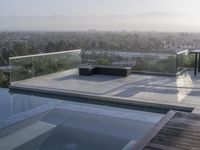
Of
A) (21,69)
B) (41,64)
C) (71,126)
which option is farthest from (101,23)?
(71,126)

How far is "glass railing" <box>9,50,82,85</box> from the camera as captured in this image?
925cm

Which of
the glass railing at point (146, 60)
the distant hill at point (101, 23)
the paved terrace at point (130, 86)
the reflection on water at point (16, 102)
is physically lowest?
the reflection on water at point (16, 102)

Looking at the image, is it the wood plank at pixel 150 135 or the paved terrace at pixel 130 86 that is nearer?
the wood plank at pixel 150 135

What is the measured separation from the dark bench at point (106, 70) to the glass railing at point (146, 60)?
1.81 ft

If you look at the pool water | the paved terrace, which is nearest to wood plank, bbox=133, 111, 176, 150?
→ the pool water

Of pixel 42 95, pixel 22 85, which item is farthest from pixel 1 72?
pixel 42 95

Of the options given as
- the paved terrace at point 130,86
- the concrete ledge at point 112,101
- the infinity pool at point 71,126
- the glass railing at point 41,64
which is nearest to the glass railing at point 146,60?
the paved terrace at point 130,86

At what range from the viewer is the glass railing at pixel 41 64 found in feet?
30.3

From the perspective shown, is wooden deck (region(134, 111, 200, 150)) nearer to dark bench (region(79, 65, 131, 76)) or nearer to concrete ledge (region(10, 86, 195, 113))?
concrete ledge (region(10, 86, 195, 113))

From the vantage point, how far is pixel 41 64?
1027cm

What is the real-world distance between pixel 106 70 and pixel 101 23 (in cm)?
1556

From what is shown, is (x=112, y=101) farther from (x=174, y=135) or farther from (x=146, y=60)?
(x=146, y=60)

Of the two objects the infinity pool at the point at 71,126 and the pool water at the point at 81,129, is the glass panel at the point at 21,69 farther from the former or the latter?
the pool water at the point at 81,129

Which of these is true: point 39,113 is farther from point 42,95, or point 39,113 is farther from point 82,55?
point 82,55
